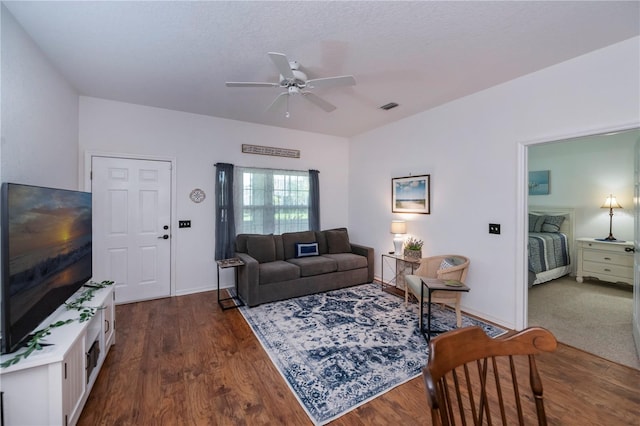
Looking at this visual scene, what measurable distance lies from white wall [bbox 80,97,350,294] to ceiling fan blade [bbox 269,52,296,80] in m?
2.33

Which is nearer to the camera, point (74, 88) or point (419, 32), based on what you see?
point (419, 32)

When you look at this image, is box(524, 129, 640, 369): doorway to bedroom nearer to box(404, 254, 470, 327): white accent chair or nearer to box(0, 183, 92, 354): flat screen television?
box(404, 254, 470, 327): white accent chair

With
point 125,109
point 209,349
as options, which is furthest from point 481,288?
point 125,109

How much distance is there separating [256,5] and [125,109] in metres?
2.83

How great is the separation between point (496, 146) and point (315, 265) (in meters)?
2.74

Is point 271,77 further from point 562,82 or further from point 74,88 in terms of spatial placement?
point 562,82

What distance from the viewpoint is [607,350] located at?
96.2 inches

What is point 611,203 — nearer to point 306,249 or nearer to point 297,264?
point 306,249

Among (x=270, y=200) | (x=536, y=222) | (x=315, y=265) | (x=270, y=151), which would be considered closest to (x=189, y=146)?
(x=270, y=151)

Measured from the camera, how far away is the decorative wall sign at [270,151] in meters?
4.45

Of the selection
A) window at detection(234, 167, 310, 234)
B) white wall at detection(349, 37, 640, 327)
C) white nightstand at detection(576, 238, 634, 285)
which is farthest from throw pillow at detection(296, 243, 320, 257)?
white nightstand at detection(576, 238, 634, 285)

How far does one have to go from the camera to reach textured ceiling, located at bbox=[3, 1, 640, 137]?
1.87m

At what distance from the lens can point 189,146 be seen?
403 centimetres

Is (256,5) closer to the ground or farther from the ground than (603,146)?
farther from the ground
